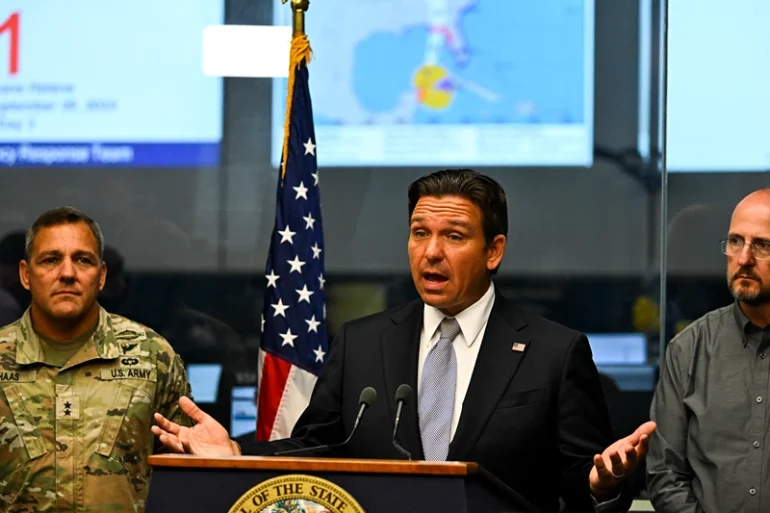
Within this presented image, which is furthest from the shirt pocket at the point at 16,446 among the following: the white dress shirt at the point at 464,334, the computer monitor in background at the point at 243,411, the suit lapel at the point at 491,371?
the computer monitor in background at the point at 243,411

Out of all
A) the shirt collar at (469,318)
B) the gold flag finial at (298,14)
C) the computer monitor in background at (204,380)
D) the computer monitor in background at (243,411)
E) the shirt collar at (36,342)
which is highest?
the gold flag finial at (298,14)

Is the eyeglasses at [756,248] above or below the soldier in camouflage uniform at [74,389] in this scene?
above

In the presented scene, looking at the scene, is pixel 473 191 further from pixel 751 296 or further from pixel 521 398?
pixel 751 296

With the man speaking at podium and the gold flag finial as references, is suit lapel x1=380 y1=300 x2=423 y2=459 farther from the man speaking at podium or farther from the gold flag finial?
the gold flag finial

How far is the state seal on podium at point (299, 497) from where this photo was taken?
2.81m

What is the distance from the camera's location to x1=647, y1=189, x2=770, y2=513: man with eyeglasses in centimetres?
393

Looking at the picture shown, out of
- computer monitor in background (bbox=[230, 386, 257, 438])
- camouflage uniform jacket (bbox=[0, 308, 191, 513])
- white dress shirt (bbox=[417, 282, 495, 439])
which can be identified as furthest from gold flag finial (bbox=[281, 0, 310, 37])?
white dress shirt (bbox=[417, 282, 495, 439])

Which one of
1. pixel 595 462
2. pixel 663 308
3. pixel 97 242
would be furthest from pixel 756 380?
pixel 97 242

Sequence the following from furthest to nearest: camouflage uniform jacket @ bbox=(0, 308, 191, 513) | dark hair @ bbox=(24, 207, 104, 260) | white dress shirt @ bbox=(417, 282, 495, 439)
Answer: dark hair @ bbox=(24, 207, 104, 260) → camouflage uniform jacket @ bbox=(0, 308, 191, 513) → white dress shirt @ bbox=(417, 282, 495, 439)

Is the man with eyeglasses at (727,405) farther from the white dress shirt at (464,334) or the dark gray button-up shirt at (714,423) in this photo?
the white dress shirt at (464,334)

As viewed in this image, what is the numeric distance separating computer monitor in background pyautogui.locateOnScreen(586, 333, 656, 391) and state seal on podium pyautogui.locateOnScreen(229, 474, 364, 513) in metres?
3.05

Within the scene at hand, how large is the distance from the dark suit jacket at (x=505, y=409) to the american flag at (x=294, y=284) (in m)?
1.22

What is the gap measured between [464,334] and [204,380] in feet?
7.59

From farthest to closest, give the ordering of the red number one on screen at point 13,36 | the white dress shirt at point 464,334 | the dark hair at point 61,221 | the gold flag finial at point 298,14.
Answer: the red number one on screen at point 13,36, the gold flag finial at point 298,14, the dark hair at point 61,221, the white dress shirt at point 464,334
